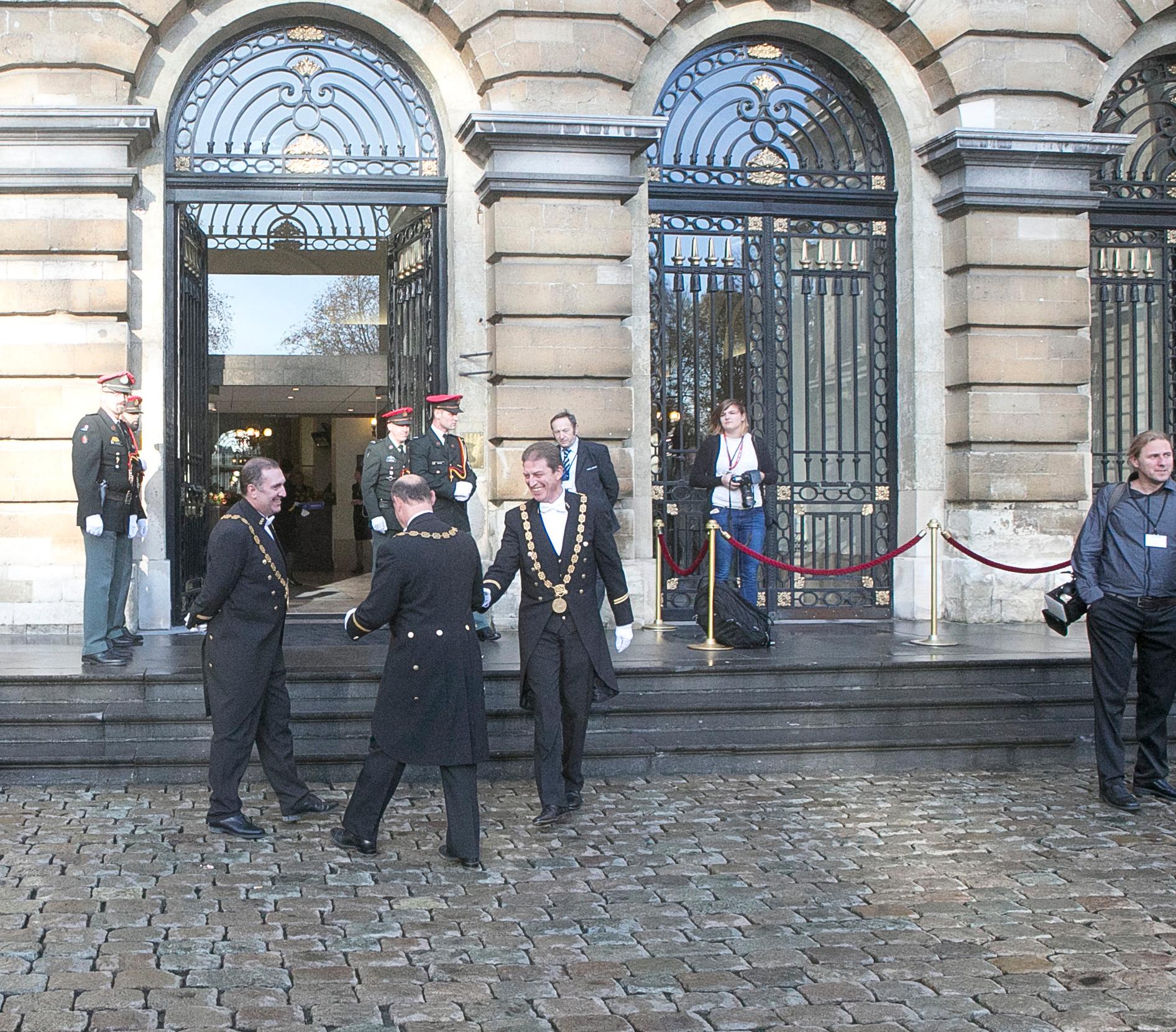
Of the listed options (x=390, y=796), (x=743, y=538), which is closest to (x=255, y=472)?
(x=390, y=796)

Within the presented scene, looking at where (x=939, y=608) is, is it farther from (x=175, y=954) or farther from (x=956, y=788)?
(x=175, y=954)

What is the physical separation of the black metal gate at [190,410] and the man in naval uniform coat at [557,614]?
18.2ft

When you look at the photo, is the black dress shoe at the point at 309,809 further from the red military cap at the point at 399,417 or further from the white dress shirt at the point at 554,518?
the red military cap at the point at 399,417

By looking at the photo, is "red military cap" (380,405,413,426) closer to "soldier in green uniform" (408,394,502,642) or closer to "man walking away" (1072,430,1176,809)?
"soldier in green uniform" (408,394,502,642)

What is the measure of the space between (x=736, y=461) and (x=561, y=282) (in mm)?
2167

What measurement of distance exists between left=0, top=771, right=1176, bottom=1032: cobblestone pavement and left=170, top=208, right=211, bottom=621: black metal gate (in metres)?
4.79

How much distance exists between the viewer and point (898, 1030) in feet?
14.5

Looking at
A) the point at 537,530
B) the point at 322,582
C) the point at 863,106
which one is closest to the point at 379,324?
the point at 322,582

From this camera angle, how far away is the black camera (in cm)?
1142

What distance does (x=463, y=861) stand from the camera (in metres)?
A: 6.45

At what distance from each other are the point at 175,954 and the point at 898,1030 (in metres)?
2.52

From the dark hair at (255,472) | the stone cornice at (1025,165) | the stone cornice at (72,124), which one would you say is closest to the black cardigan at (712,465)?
the stone cornice at (1025,165)

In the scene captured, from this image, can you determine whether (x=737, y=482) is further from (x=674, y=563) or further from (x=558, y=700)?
(x=558, y=700)

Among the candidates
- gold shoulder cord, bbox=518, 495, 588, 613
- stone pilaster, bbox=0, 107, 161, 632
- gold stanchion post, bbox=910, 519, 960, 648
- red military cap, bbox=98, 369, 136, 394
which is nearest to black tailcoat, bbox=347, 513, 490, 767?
gold shoulder cord, bbox=518, 495, 588, 613
